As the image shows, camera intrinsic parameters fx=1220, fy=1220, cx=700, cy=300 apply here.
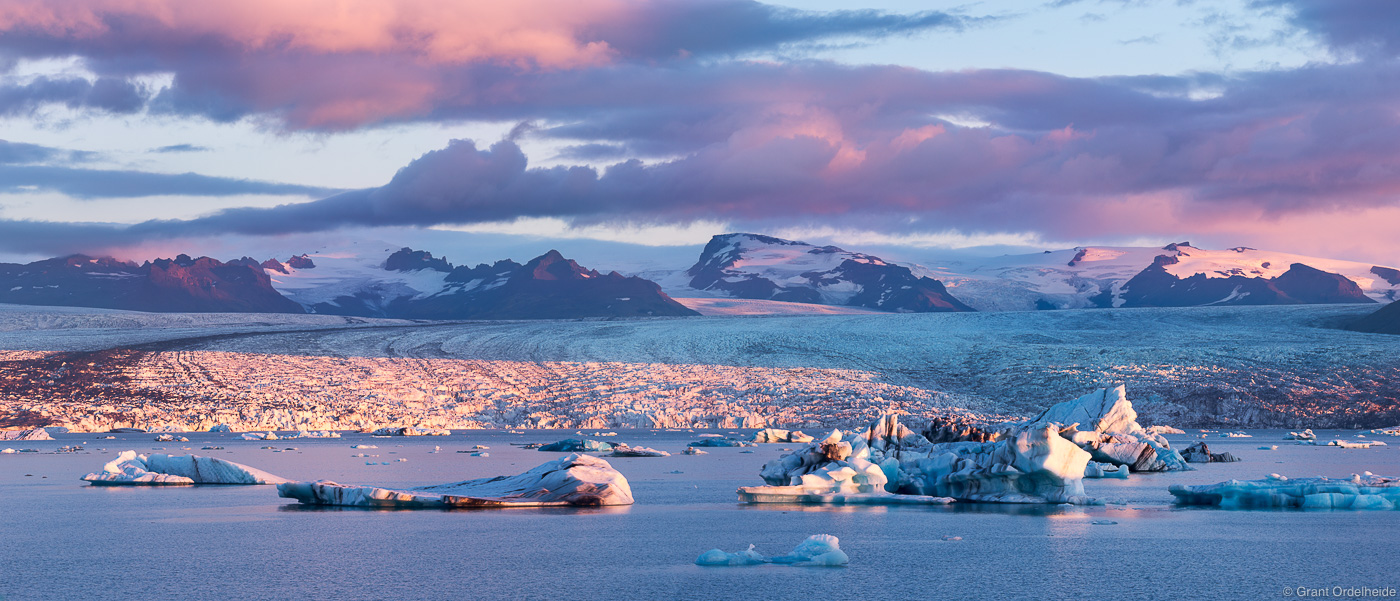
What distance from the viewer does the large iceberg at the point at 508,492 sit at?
489 inches

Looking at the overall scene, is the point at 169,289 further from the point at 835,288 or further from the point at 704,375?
the point at 704,375

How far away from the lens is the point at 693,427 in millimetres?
36219

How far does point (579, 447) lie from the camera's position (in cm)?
2381

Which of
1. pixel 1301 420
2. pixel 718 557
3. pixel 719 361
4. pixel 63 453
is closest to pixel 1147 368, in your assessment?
pixel 1301 420

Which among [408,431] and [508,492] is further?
[408,431]

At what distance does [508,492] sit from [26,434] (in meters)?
22.0

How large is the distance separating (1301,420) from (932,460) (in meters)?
26.6

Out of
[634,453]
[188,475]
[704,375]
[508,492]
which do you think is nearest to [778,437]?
[634,453]

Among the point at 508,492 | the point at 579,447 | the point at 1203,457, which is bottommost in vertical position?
the point at 579,447

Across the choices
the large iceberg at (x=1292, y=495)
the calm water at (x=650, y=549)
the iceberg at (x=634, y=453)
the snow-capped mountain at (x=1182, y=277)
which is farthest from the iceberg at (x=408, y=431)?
the snow-capped mountain at (x=1182, y=277)

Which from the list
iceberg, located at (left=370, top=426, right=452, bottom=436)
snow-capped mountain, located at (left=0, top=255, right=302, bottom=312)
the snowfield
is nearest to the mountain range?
snow-capped mountain, located at (left=0, top=255, right=302, bottom=312)

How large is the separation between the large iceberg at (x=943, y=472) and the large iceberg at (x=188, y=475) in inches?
257

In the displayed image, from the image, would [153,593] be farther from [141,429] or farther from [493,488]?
[141,429]

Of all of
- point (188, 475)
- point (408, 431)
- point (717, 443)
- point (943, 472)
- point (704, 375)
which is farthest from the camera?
point (704, 375)
